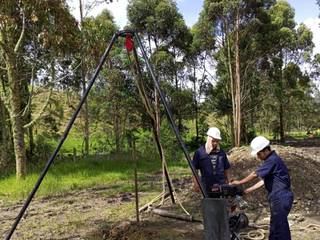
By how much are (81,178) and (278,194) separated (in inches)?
335

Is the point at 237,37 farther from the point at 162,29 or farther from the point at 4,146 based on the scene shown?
the point at 4,146

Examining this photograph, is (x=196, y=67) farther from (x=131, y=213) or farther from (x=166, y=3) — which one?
(x=131, y=213)

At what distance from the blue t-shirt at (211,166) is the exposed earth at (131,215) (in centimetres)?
112

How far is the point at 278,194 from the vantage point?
462 cm

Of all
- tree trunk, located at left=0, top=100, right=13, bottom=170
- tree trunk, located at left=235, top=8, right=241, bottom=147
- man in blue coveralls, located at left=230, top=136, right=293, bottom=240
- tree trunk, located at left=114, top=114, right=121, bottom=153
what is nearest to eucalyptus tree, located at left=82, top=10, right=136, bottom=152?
tree trunk, located at left=114, top=114, right=121, bottom=153

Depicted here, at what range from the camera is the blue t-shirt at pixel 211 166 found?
556 cm

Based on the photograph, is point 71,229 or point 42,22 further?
point 42,22

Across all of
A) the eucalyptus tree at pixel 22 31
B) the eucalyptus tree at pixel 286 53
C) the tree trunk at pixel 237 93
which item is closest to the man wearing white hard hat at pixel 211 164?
the eucalyptus tree at pixel 22 31

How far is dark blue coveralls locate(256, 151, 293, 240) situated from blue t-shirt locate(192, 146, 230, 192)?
96cm

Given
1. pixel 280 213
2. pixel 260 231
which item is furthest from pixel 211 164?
pixel 260 231

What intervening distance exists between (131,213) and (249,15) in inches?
713

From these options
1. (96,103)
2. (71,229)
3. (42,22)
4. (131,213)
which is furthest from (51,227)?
(96,103)

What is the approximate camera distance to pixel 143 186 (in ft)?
37.6

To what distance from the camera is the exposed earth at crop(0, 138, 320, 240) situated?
258 inches
